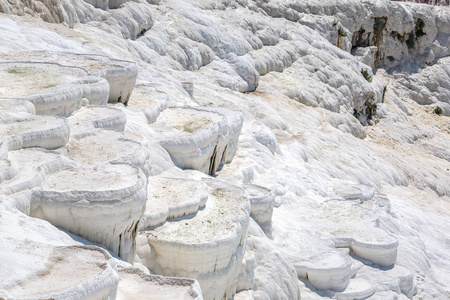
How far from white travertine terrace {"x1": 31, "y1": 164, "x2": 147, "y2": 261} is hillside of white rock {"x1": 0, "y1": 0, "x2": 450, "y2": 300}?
0.02 meters

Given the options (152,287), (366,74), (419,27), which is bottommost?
(366,74)

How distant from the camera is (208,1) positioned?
28703 mm

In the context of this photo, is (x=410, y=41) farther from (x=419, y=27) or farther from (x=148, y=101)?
(x=148, y=101)

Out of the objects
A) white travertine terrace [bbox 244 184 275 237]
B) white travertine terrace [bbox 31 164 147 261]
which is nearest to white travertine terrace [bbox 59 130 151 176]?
white travertine terrace [bbox 31 164 147 261]

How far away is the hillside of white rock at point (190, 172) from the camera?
25.4ft

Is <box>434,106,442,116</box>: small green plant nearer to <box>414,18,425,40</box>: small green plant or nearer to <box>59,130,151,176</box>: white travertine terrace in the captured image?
<box>414,18,425,40</box>: small green plant

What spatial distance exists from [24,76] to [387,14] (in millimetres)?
31603

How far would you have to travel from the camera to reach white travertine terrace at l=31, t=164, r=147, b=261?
774 centimetres

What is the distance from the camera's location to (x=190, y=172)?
11.9 meters

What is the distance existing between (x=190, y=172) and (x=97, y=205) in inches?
166

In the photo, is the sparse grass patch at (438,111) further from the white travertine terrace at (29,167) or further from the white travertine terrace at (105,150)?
the white travertine terrace at (29,167)

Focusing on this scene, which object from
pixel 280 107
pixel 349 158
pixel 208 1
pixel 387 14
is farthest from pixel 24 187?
pixel 387 14

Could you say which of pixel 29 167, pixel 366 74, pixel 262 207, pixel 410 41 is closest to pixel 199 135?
pixel 262 207

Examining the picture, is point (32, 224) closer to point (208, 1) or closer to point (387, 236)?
point (387, 236)
